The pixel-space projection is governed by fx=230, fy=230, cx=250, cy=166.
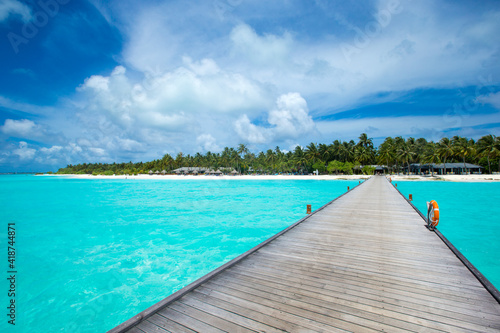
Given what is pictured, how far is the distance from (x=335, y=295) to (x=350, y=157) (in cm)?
7506

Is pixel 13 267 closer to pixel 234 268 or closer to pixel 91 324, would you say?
pixel 91 324

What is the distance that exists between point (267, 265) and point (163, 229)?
9983 mm

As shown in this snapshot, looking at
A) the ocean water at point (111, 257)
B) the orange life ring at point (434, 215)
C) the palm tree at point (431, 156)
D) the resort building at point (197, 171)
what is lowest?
the ocean water at point (111, 257)

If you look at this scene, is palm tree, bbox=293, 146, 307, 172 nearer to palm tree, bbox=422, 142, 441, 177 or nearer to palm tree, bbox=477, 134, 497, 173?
palm tree, bbox=422, 142, 441, 177

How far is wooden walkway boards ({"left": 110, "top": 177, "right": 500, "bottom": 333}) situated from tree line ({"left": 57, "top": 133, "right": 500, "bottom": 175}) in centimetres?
6238

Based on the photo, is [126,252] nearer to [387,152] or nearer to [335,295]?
[335,295]

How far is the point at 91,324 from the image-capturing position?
537 centimetres

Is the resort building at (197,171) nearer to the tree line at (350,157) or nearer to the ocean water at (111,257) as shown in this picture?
the tree line at (350,157)

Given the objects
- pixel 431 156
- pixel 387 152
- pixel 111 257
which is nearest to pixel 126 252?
pixel 111 257

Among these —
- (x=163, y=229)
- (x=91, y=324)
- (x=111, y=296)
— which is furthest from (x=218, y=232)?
(x=91, y=324)

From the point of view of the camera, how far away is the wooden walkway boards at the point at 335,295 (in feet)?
8.98

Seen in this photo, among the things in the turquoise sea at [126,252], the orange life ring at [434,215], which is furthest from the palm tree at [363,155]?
the orange life ring at [434,215]

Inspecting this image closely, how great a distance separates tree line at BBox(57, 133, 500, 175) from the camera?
54406 millimetres

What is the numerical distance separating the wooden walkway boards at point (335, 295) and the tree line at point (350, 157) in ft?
205
